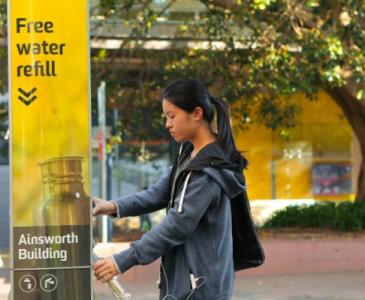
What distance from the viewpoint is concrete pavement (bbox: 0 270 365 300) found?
288 inches

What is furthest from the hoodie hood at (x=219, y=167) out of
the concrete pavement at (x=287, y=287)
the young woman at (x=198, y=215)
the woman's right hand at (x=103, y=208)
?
the concrete pavement at (x=287, y=287)

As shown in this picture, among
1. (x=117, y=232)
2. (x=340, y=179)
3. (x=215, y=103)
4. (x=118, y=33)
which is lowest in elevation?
(x=117, y=232)

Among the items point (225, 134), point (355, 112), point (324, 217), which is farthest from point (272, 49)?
point (225, 134)

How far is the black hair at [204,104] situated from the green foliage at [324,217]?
288 inches

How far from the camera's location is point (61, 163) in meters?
2.86

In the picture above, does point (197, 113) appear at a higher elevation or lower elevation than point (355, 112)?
lower

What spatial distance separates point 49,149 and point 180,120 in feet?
1.95

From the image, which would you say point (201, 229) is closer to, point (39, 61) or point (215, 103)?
point (215, 103)

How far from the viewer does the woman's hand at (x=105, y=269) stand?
261 centimetres

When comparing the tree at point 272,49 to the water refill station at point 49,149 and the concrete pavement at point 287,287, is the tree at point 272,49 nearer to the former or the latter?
the concrete pavement at point 287,287

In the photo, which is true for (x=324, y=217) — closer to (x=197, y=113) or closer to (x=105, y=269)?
(x=197, y=113)

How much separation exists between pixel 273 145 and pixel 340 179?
1.72m

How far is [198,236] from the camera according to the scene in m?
2.76

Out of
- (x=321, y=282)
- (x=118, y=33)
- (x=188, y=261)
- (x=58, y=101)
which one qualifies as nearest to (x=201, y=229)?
(x=188, y=261)
